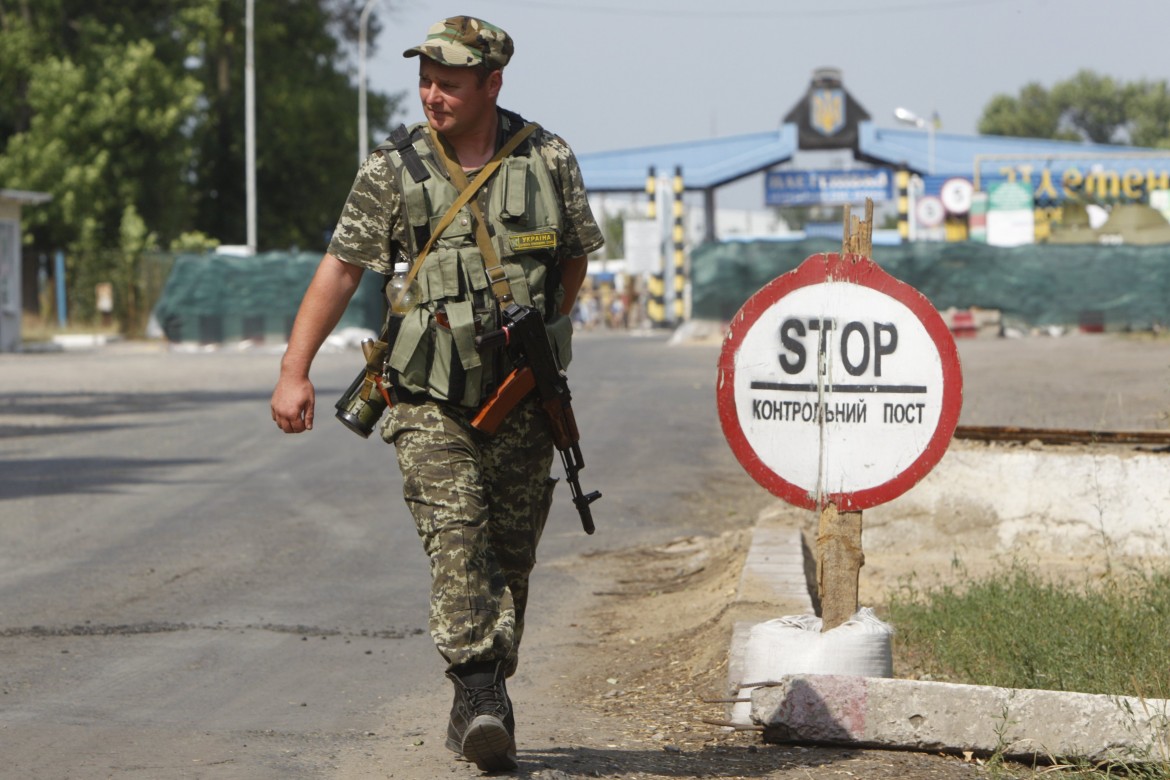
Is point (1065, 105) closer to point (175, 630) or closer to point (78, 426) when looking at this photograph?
point (78, 426)

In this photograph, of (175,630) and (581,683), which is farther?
(175,630)

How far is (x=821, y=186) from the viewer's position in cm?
6694

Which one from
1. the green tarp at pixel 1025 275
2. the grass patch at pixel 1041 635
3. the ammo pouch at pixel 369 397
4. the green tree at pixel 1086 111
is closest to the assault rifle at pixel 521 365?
the ammo pouch at pixel 369 397

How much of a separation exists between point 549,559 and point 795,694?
468cm

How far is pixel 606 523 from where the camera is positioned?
1067 cm

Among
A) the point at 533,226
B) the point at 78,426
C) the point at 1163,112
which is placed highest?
the point at 1163,112

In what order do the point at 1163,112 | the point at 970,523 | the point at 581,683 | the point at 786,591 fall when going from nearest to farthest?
the point at 581,683 < the point at 786,591 < the point at 970,523 < the point at 1163,112

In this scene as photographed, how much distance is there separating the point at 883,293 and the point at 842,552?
738mm

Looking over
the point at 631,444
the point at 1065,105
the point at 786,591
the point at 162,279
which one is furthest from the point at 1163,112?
the point at 786,591

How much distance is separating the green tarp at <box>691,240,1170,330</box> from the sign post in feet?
108

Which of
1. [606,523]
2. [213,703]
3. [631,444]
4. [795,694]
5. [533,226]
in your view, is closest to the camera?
[533,226]

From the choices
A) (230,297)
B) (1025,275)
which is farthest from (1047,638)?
(230,297)

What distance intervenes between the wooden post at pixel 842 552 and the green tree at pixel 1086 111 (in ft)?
360

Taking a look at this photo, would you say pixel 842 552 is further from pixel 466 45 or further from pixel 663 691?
pixel 466 45
